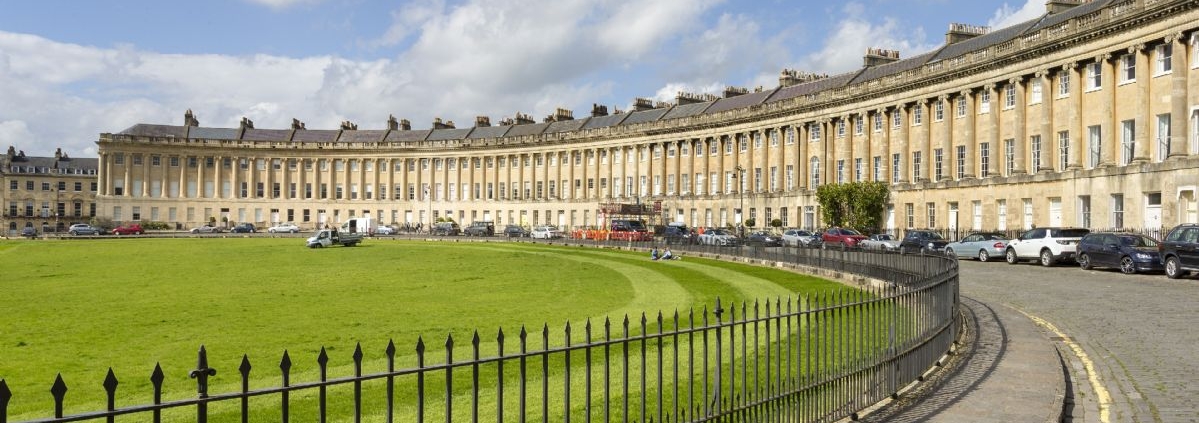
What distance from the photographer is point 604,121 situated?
10319 centimetres

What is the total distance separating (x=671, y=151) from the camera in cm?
8900

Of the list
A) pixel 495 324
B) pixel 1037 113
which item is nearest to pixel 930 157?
pixel 1037 113

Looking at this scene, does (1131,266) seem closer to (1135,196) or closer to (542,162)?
(1135,196)

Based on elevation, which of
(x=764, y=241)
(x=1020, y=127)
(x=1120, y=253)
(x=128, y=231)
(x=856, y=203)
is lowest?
(x=128, y=231)

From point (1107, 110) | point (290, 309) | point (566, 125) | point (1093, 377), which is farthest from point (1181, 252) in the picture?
point (566, 125)

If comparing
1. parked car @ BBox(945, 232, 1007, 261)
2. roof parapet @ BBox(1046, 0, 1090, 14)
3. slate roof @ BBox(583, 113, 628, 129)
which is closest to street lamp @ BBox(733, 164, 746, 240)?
slate roof @ BBox(583, 113, 628, 129)

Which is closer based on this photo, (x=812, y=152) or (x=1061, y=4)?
(x=1061, y=4)

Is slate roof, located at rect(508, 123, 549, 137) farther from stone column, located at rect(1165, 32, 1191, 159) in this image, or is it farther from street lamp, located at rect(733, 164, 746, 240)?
stone column, located at rect(1165, 32, 1191, 159)

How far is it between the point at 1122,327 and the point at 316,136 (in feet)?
396

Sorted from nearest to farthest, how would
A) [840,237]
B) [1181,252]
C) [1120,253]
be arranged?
[1181,252]
[1120,253]
[840,237]

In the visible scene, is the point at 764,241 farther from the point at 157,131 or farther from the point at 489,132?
the point at 157,131

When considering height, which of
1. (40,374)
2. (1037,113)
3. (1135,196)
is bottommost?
(40,374)

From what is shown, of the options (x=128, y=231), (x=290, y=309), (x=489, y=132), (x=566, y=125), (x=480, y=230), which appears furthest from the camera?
(x=489, y=132)

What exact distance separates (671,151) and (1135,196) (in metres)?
52.7
